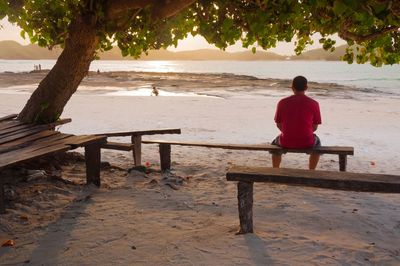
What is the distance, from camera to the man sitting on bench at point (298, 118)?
6586 mm

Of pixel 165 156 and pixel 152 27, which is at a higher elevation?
pixel 152 27

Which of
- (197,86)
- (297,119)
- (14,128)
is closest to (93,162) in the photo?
(14,128)

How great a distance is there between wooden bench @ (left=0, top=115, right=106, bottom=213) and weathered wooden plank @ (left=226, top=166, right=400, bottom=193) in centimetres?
230

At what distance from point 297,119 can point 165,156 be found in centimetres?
281

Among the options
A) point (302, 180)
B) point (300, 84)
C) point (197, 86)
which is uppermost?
point (300, 84)

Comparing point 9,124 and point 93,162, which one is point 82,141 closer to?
point 93,162

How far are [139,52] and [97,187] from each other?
3574 millimetres


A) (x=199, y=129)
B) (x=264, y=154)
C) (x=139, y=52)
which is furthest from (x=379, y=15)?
(x=199, y=129)

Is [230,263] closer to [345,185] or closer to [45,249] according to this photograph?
[345,185]

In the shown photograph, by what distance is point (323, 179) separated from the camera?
4.30 m

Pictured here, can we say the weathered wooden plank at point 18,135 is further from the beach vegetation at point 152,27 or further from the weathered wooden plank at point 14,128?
the beach vegetation at point 152,27

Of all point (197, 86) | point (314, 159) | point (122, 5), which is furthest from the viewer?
point (197, 86)

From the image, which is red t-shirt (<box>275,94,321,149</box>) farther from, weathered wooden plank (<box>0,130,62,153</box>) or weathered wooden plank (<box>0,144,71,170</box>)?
weathered wooden plank (<box>0,130,62,153</box>)

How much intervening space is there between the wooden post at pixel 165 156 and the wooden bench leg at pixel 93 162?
5.48 feet
